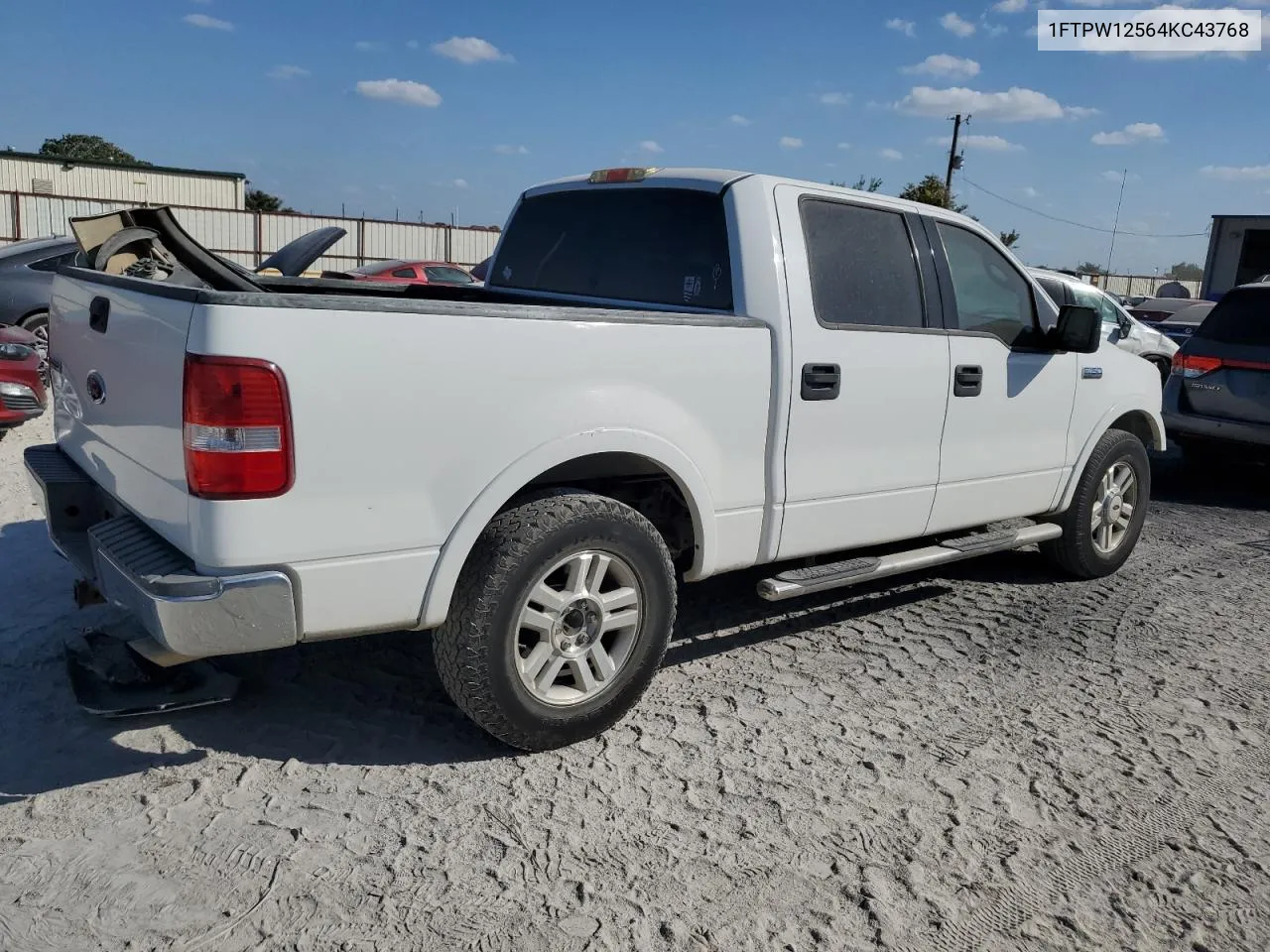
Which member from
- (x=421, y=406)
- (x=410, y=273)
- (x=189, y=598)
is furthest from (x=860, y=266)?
(x=410, y=273)

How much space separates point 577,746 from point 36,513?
12.4 feet

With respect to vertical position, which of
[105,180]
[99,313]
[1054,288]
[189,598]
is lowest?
[189,598]

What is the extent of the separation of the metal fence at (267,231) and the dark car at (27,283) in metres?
14.0

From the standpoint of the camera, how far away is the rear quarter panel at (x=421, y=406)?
9.16 feet

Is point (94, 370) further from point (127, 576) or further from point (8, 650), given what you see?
point (8, 650)

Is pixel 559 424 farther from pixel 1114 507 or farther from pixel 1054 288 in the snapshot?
pixel 1054 288

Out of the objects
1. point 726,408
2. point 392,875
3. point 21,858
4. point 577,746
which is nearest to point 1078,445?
point 726,408

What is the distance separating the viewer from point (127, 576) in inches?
116

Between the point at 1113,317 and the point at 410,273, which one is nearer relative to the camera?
the point at 1113,317

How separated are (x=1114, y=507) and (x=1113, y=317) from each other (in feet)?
27.8

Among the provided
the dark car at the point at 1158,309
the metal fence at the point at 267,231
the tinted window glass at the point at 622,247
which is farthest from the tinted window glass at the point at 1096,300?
the metal fence at the point at 267,231

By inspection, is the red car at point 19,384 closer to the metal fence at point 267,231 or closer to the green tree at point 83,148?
the metal fence at point 267,231

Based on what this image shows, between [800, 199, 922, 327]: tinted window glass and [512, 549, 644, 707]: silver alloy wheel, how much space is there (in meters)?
1.32

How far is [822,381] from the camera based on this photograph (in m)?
4.04
